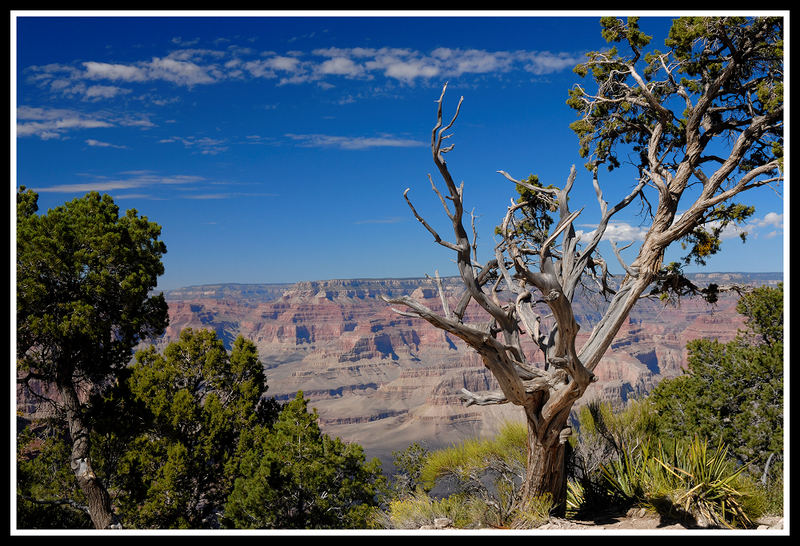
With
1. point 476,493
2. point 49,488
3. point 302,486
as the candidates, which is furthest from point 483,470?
point 49,488

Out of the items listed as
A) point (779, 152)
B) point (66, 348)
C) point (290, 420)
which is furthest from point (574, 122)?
point (66, 348)

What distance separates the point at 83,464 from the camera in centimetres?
1115

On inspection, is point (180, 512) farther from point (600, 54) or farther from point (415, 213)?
point (600, 54)

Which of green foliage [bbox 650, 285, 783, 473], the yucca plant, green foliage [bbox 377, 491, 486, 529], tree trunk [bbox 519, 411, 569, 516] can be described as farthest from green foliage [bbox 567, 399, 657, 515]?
green foliage [bbox 650, 285, 783, 473]

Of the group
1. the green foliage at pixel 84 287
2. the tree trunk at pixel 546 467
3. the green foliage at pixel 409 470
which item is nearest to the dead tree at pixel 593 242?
the tree trunk at pixel 546 467

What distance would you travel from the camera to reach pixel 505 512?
8211 millimetres

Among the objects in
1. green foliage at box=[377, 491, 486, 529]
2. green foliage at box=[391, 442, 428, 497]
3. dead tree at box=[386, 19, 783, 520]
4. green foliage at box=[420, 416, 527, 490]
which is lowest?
green foliage at box=[391, 442, 428, 497]

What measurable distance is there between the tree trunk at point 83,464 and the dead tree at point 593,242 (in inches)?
296

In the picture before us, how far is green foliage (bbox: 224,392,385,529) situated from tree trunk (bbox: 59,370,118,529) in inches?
87.5

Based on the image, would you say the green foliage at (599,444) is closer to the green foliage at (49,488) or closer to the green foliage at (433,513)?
the green foliage at (433,513)

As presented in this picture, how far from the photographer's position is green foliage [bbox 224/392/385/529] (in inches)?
428

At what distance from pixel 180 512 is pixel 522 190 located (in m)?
9.94

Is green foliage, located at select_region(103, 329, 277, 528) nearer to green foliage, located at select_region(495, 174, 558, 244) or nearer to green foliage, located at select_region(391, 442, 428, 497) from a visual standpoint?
green foliage, located at select_region(391, 442, 428, 497)
